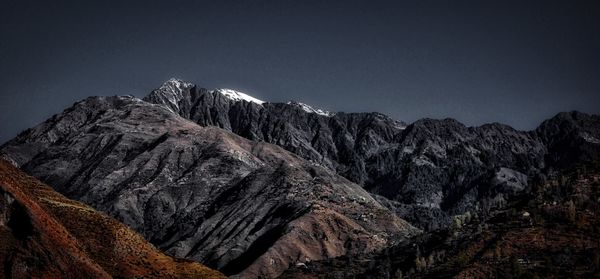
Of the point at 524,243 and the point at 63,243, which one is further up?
the point at 524,243

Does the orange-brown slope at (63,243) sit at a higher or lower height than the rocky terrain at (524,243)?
lower

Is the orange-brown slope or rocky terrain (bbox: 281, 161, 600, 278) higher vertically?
rocky terrain (bbox: 281, 161, 600, 278)

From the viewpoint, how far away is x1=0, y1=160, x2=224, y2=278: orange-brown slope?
60.8 m

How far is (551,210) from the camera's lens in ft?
344

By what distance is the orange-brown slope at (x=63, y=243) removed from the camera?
200ft

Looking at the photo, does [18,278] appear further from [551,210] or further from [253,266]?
[253,266]

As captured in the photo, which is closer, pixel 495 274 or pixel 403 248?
pixel 495 274

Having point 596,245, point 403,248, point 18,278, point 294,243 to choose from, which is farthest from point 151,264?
point 294,243

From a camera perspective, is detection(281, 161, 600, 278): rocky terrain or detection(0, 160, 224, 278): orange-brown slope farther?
detection(281, 161, 600, 278): rocky terrain

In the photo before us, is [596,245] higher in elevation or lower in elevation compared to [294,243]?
lower

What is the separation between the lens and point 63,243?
6644 cm

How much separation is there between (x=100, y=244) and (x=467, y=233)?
214 ft

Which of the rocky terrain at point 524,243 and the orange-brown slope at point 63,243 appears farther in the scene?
the rocky terrain at point 524,243

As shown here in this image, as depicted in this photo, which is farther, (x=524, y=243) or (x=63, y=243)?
(x=524, y=243)
